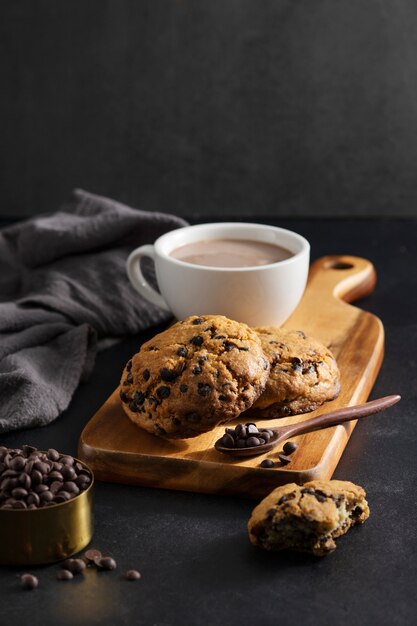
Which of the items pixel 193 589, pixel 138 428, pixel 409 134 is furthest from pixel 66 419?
pixel 409 134

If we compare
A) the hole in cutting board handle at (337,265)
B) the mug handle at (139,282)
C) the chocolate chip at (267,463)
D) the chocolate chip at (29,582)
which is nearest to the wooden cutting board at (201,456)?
the chocolate chip at (267,463)

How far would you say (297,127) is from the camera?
3.00 metres

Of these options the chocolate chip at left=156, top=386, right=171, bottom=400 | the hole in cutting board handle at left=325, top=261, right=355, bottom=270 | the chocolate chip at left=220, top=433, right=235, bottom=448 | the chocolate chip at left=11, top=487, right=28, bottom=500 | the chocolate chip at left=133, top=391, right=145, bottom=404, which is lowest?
the hole in cutting board handle at left=325, top=261, right=355, bottom=270

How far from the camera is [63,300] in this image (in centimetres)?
200

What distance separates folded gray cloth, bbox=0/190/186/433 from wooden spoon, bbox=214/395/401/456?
0.39 meters

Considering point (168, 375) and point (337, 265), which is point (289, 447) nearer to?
point (168, 375)

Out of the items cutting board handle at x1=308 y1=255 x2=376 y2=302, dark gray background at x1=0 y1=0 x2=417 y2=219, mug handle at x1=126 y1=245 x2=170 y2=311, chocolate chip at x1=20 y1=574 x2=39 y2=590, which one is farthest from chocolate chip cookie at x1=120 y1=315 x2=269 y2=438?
dark gray background at x1=0 y1=0 x2=417 y2=219

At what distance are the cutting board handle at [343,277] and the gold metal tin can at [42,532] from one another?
100cm

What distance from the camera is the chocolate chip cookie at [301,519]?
4.01 feet

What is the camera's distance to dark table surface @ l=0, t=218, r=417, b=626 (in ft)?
3.74

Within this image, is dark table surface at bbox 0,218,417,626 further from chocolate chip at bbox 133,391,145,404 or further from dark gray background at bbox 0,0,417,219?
dark gray background at bbox 0,0,417,219

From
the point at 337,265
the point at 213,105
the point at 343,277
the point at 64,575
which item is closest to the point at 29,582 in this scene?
the point at 64,575

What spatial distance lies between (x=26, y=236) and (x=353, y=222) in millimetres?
1133

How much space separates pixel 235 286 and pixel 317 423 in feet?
1.27
